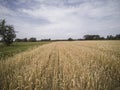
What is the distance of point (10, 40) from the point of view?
156 feet

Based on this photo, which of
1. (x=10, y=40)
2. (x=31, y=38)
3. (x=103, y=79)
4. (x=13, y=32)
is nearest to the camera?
(x=103, y=79)

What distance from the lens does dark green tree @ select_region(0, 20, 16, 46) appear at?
46.6 m

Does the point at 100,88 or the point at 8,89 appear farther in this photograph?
the point at 8,89

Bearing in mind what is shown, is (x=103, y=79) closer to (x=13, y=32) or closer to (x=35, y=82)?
(x=35, y=82)

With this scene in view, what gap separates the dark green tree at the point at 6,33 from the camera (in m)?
46.6

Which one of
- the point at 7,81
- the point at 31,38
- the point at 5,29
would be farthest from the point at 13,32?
the point at 31,38

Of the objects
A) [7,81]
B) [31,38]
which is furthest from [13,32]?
[31,38]

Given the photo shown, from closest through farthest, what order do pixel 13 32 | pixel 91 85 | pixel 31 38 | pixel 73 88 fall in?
1. pixel 73 88
2. pixel 91 85
3. pixel 13 32
4. pixel 31 38

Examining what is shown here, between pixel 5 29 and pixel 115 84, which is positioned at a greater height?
pixel 5 29

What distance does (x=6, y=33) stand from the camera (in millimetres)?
48125

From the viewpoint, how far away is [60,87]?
3.87 meters

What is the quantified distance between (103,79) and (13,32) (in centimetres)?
5199

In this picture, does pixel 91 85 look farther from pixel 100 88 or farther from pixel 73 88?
pixel 73 88

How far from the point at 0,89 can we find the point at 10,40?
154 ft
